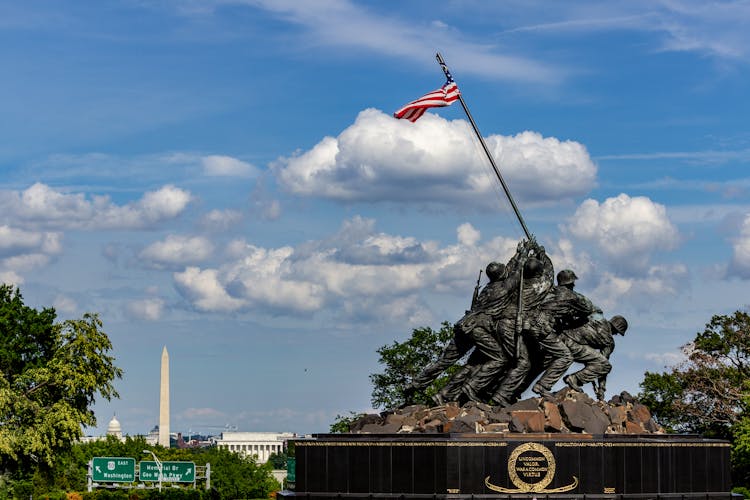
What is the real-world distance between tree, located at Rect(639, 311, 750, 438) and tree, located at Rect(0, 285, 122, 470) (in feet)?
74.4

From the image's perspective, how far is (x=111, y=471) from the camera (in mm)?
56438

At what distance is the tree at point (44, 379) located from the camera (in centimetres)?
5166

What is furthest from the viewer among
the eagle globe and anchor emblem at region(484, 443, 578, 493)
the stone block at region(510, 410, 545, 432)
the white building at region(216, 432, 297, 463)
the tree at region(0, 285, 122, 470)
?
the white building at region(216, 432, 297, 463)

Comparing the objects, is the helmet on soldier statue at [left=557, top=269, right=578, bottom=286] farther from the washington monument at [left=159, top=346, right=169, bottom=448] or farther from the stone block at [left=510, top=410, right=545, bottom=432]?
the washington monument at [left=159, top=346, right=169, bottom=448]

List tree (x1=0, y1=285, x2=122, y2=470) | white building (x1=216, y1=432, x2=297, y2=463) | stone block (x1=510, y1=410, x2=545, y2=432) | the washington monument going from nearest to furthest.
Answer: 1. stone block (x1=510, y1=410, x2=545, y2=432)
2. tree (x1=0, y1=285, x2=122, y2=470)
3. the washington monument
4. white building (x1=216, y1=432, x2=297, y2=463)

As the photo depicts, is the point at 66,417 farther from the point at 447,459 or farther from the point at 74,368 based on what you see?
the point at 447,459

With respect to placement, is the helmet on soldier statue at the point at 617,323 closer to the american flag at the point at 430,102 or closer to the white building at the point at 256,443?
the american flag at the point at 430,102

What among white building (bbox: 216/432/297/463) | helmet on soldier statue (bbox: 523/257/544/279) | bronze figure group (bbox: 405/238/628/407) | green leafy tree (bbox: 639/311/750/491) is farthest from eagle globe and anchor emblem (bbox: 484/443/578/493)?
white building (bbox: 216/432/297/463)

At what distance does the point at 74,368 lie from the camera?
5303 cm

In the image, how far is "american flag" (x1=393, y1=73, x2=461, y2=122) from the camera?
116 feet

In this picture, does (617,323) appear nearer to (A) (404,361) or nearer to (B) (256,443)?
(A) (404,361)

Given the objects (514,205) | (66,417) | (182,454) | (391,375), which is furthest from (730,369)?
(182,454)

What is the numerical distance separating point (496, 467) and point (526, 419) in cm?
164

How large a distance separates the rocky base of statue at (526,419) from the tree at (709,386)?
21303 millimetres
